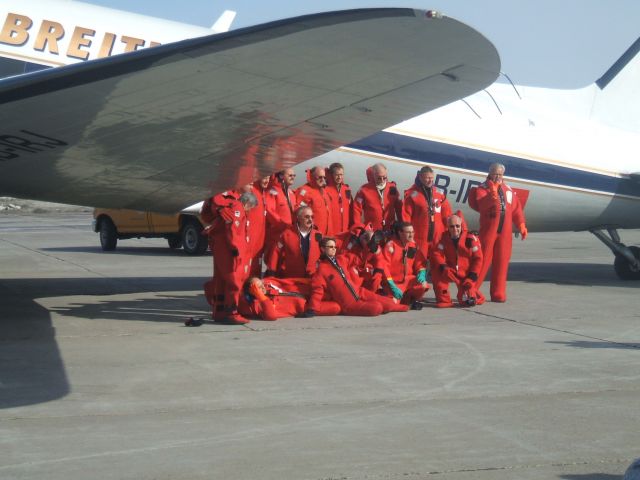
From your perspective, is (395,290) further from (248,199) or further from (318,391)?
(318,391)

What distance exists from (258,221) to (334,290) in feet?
3.87

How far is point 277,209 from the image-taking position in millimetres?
11141

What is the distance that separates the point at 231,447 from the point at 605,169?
10.3 metres

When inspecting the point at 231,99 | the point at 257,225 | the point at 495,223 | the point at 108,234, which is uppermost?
the point at 231,99

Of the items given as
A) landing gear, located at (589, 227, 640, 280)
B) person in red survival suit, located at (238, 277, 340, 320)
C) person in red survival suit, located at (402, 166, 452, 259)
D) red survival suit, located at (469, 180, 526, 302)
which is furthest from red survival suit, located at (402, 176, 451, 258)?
landing gear, located at (589, 227, 640, 280)

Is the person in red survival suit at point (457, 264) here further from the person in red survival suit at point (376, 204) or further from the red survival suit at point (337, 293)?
the red survival suit at point (337, 293)

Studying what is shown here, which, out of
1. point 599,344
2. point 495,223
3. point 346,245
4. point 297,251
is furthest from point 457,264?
point 599,344

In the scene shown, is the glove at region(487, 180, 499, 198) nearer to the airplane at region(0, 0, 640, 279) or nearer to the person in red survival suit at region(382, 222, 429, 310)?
the airplane at region(0, 0, 640, 279)

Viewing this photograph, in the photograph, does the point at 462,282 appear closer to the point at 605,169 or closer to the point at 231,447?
the point at 605,169

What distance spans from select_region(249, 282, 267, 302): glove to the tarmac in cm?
43

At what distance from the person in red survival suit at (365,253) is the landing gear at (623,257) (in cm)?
508

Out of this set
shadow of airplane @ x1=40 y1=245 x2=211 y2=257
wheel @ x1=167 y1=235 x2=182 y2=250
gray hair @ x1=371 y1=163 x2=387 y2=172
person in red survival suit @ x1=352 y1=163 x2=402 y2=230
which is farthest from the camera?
wheel @ x1=167 y1=235 x2=182 y2=250

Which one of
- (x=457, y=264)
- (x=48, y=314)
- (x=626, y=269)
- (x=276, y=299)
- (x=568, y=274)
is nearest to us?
(x=276, y=299)

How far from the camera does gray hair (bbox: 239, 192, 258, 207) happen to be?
10359mm
